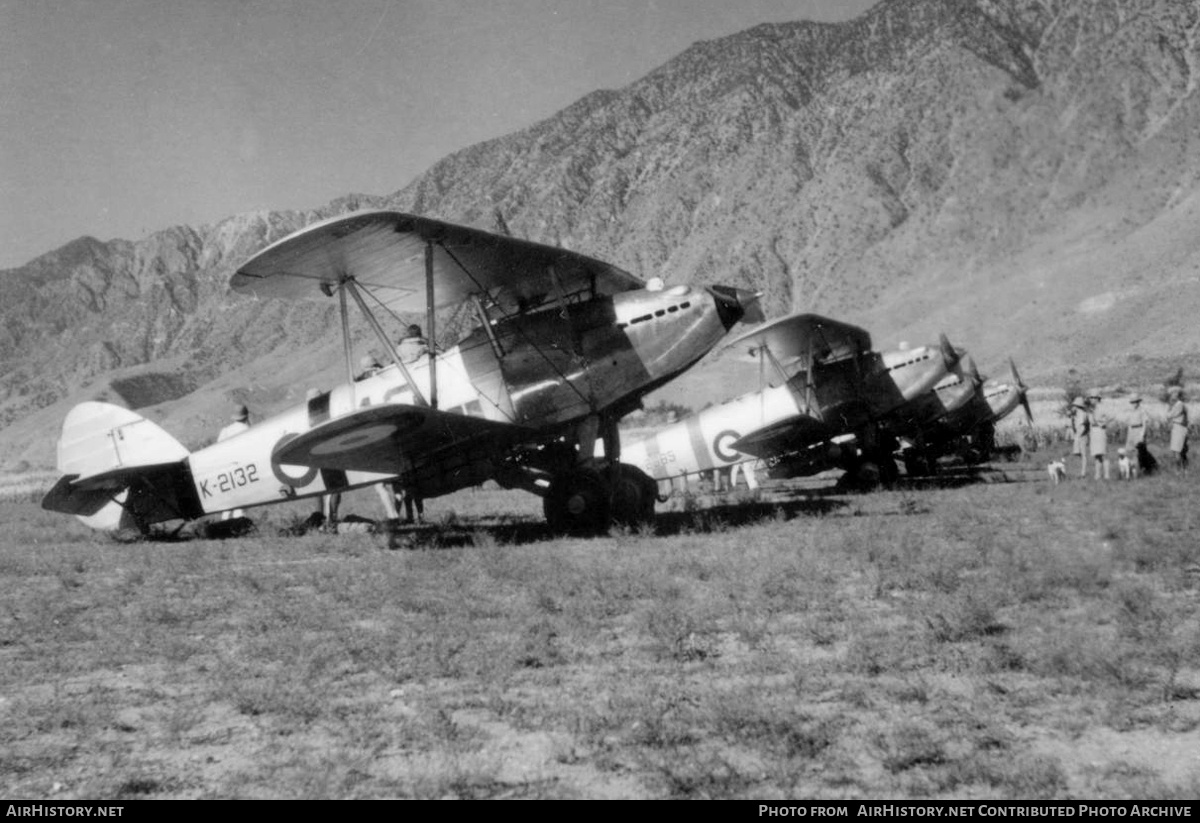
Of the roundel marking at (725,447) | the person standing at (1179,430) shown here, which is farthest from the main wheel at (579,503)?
the person standing at (1179,430)

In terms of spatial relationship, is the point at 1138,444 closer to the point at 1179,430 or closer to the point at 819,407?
the point at 1179,430

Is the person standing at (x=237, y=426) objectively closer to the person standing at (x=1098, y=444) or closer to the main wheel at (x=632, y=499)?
the main wheel at (x=632, y=499)

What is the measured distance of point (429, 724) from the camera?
12.3 feet

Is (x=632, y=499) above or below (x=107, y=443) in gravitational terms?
below

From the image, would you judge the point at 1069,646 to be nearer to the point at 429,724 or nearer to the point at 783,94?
the point at 429,724

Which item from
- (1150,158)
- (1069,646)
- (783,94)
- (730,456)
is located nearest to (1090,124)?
(1150,158)

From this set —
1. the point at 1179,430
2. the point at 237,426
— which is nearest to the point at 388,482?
the point at 237,426

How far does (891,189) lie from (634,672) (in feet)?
226

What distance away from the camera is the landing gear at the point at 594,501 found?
9.99 meters

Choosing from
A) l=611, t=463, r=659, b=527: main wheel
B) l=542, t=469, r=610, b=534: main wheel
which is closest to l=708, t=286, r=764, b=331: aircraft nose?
l=611, t=463, r=659, b=527: main wheel

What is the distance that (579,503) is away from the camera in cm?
1000

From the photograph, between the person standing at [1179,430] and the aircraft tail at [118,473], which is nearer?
the aircraft tail at [118,473]

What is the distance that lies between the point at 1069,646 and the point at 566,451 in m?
→ 6.97

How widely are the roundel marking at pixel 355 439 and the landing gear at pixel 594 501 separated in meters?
2.19
